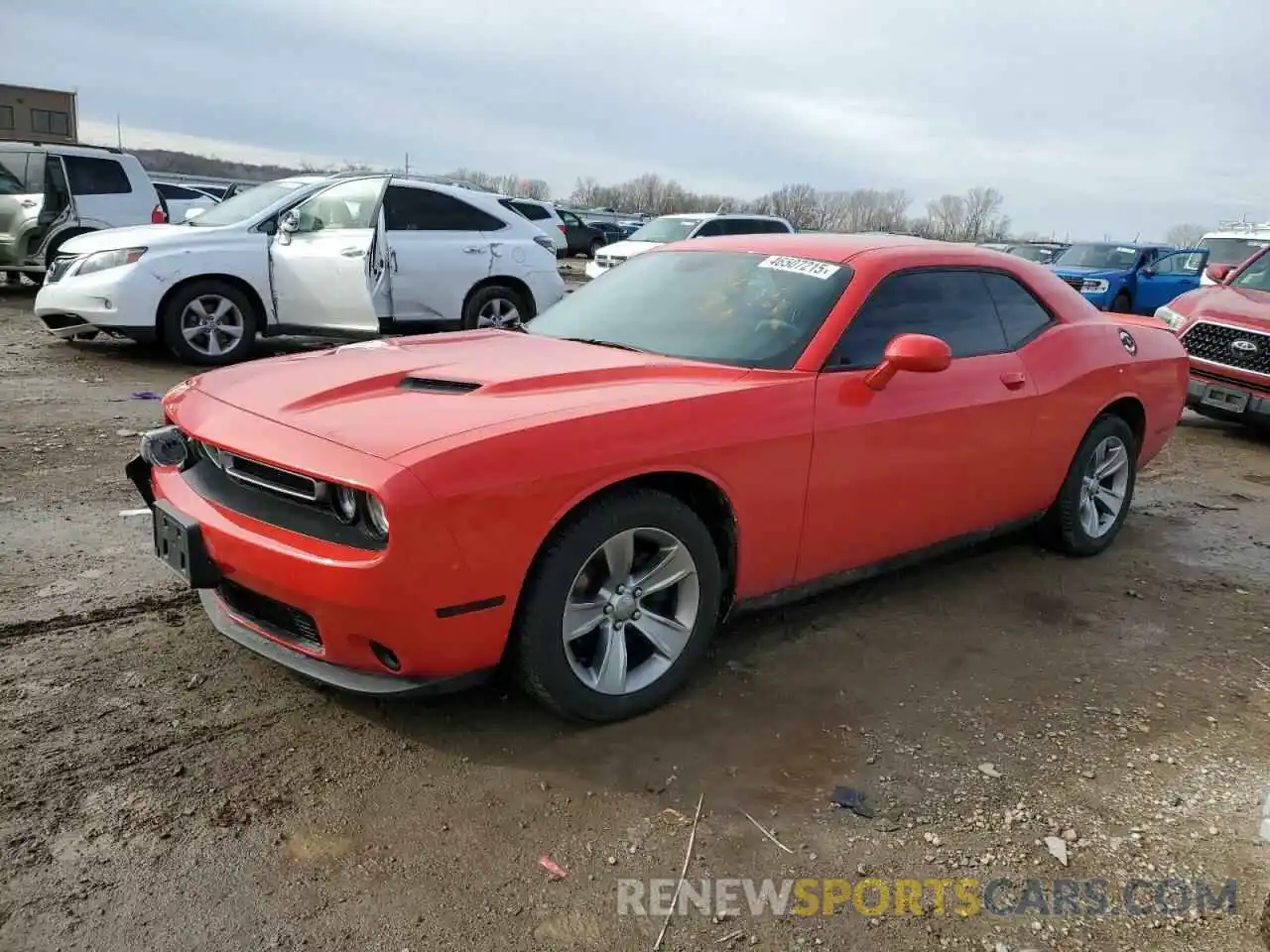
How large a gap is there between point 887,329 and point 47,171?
476 inches

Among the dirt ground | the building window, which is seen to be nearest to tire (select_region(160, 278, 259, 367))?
the dirt ground

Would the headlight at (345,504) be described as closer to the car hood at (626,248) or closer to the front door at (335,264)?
the front door at (335,264)

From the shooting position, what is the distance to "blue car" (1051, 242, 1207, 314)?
1652 cm

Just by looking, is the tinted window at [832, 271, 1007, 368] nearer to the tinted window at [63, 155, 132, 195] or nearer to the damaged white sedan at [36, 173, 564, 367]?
the damaged white sedan at [36, 173, 564, 367]

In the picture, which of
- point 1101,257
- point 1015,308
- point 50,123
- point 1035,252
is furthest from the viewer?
point 50,123

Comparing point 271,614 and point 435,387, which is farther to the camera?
point 435,387

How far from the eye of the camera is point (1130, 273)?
55.3ft

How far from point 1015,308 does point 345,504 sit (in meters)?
3.13

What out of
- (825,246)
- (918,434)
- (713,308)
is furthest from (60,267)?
(918,434)

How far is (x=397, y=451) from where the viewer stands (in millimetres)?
2516

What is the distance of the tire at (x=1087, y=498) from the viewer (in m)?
4.61

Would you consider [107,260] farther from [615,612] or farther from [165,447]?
[615,612]

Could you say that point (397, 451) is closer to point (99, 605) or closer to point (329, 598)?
point (329, 598)

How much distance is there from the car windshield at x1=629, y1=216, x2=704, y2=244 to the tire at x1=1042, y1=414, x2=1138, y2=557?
38.1 ft
